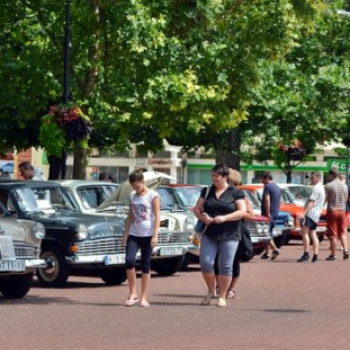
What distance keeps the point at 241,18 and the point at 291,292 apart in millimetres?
14413

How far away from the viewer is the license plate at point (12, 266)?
1576cm

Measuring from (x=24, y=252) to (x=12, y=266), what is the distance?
472 millimetres

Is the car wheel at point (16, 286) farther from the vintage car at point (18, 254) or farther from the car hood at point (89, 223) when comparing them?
the car hood at point (89, 223)

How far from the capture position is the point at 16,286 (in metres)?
16.9

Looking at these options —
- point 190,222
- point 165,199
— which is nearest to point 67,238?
point 190,222

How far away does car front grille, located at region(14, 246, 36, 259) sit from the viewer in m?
16.2

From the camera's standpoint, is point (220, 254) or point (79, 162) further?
point (79, 162)

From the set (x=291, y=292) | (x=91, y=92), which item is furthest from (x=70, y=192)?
(x=91, y=92)

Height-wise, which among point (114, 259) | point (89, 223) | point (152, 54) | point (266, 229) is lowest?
point (114, 259)

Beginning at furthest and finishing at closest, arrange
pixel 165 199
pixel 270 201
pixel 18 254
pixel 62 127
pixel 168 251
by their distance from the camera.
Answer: pixel 62 127, pixel 270 201, pixel 165 199, pixel 168 251, pixel 18 254

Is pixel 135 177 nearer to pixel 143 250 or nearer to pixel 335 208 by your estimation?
pixel 143 250

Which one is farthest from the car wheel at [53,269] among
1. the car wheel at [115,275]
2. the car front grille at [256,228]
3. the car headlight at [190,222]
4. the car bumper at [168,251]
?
the car front grille at [256,228]

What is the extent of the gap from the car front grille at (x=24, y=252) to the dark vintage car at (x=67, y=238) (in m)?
1.65

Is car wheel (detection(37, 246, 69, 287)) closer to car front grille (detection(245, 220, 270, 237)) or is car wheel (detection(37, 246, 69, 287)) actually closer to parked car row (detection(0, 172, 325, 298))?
parked car row (detection(0, 172, 325, 298))
